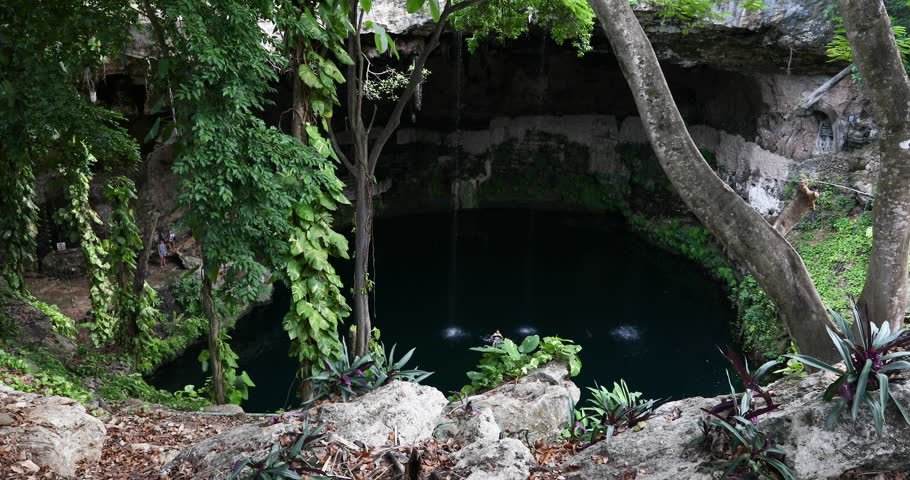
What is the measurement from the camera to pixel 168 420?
5.23 m

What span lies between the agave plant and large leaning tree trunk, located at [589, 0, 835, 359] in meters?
0.89

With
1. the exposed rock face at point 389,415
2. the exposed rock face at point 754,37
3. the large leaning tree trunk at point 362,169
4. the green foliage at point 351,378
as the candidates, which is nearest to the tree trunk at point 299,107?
the large leaning tree trunk at point 362,169

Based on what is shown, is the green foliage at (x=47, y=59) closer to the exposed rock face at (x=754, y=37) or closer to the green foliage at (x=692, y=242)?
the exposed rock face at (x=754, y=37)

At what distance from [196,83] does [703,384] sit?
28.3ft

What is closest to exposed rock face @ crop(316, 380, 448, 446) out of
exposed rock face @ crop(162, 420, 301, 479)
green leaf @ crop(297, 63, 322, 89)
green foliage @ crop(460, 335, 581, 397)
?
exposed rock face @ crop(162, 420, 301, 479)

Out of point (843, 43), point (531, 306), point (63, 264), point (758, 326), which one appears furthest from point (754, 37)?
point (63, 264)

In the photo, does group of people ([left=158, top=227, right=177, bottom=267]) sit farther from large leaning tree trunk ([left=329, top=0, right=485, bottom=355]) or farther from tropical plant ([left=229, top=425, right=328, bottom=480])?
tropical plant ([left=229, top=425, right=328, bottom=480])

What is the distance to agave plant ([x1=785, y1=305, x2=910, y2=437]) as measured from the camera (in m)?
2.62

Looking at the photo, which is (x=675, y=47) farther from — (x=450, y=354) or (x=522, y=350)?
(x=522, y=350)

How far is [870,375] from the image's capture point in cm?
274

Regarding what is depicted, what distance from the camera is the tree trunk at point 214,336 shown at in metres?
5.75

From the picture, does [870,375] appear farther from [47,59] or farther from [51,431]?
[47,59]

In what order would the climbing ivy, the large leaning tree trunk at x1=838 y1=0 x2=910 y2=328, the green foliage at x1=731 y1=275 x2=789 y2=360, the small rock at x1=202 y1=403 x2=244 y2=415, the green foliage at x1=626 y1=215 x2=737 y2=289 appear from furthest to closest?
the green foliage at x1=626 y1=215 x2=737 y2=289 → the green foliage at x1=731 y1=275 x2=789 y2=360 → the climbing ivy → the small rock at x1=202 y1=403 x2=244 y2=415 → the large leaning tree trunk at x1=838 y1=0 x2=910 y2=328

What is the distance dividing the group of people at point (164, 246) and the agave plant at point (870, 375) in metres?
11.8
